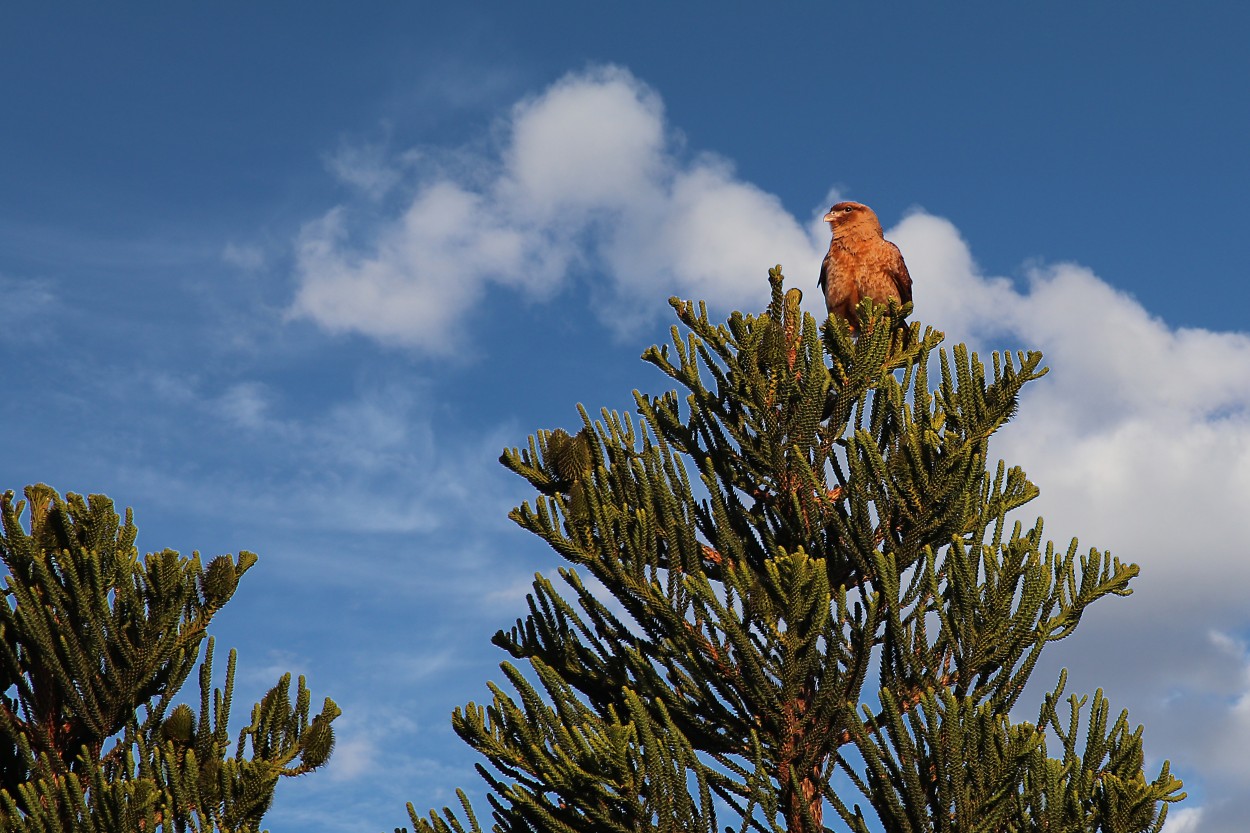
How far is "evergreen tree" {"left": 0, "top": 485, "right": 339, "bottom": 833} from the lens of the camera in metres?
7.78

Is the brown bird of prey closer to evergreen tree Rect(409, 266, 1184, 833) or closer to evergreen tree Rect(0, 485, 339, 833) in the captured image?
evergreen tree Rect(409, 266, 1184, 833)

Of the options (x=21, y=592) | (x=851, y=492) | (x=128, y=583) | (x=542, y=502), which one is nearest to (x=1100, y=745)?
(x=851, y=492)

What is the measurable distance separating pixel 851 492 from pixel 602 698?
2.09m

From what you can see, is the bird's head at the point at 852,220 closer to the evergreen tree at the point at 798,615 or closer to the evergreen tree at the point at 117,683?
the evergreen tree at the point at 798,615

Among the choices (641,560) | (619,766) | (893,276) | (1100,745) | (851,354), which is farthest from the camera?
(893,276)

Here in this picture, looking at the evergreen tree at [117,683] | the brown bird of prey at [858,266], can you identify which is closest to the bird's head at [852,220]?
the brown bird of prey at [858,266]

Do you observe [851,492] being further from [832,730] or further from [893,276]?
[893,276]

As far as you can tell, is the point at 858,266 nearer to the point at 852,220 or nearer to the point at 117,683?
the point at 852,220

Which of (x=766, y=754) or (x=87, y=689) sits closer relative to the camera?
(x=766, y=754)

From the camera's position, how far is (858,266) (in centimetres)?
1073

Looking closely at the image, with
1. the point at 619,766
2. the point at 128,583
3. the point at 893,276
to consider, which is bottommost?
the point at 619,766

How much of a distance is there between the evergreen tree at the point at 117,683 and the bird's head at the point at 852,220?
6127 millimetres

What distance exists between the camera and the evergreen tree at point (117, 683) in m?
7.78

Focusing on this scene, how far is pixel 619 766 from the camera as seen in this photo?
21.0 ft
